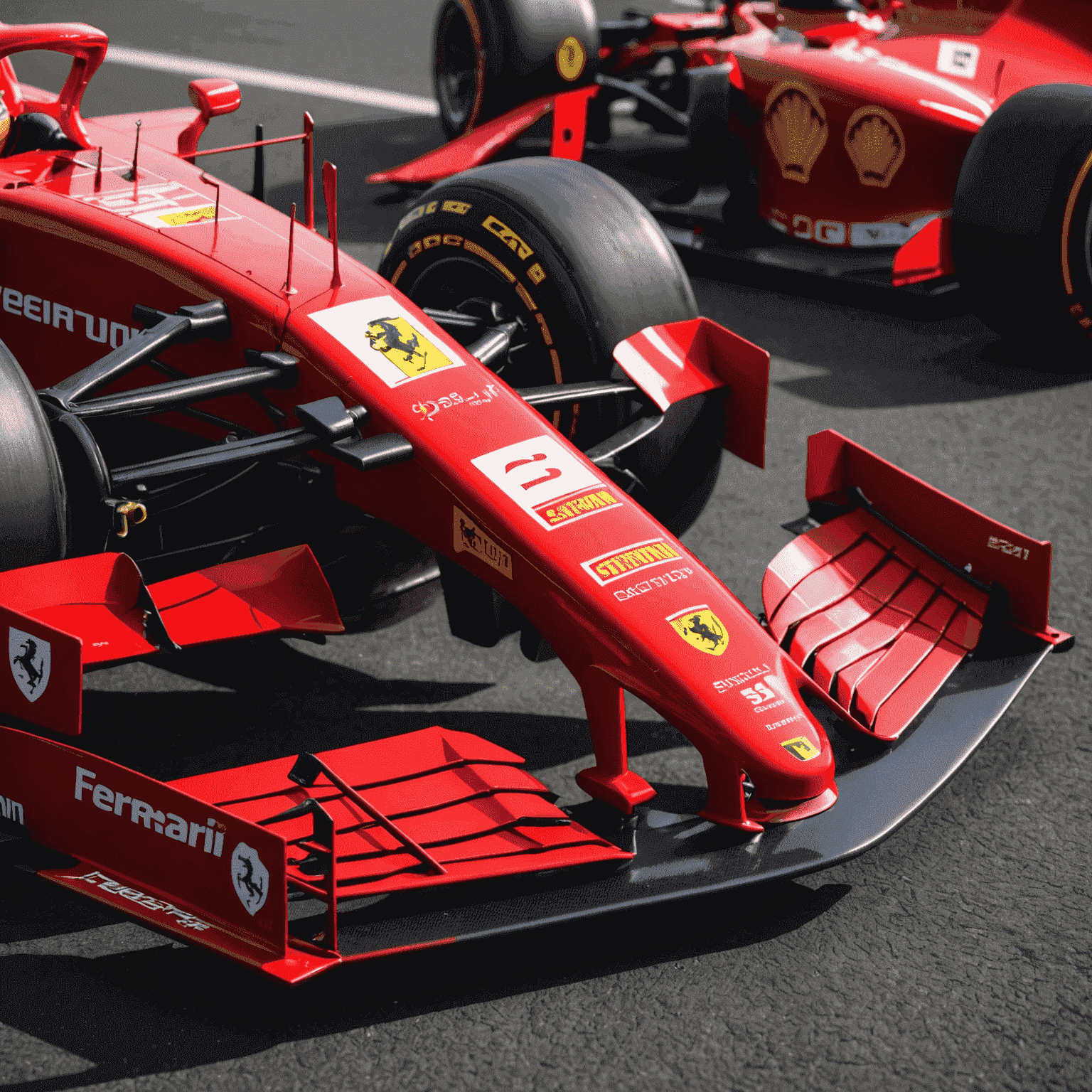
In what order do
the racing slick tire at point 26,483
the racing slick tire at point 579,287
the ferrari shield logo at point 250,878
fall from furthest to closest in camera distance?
1. the racing slick tire at point 579,287
2. the racing slick tire at point 26,483
3. the ferrari shield logo at point 250,878

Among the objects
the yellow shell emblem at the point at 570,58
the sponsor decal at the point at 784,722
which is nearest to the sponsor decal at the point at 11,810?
the sponsor decal at the point at 784,722

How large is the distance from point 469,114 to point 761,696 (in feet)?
18.8

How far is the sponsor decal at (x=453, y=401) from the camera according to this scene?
3.00 m

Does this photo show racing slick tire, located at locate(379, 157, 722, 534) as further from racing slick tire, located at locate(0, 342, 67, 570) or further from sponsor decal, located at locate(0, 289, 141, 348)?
racing slick tire, located at locate(0, 342, 67, 570)

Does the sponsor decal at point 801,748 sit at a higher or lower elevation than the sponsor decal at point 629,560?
lower

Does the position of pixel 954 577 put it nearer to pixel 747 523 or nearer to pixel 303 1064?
pixel 747 523

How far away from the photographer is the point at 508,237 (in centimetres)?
362

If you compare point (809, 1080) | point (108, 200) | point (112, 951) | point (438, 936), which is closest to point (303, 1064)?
point (438, 936)

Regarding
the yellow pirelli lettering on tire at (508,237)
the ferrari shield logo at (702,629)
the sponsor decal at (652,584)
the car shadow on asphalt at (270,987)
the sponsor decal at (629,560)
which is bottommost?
the car shadow on asphalt at (270,987)

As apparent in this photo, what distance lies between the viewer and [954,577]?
10.9 feet

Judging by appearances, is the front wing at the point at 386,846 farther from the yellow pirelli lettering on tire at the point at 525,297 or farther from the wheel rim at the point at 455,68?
the wheel rim at the point at 455,68

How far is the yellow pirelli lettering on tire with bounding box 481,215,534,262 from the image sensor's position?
3590mm

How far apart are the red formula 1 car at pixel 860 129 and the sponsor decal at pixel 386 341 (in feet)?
9.55

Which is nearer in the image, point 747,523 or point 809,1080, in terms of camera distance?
point 809,1080
